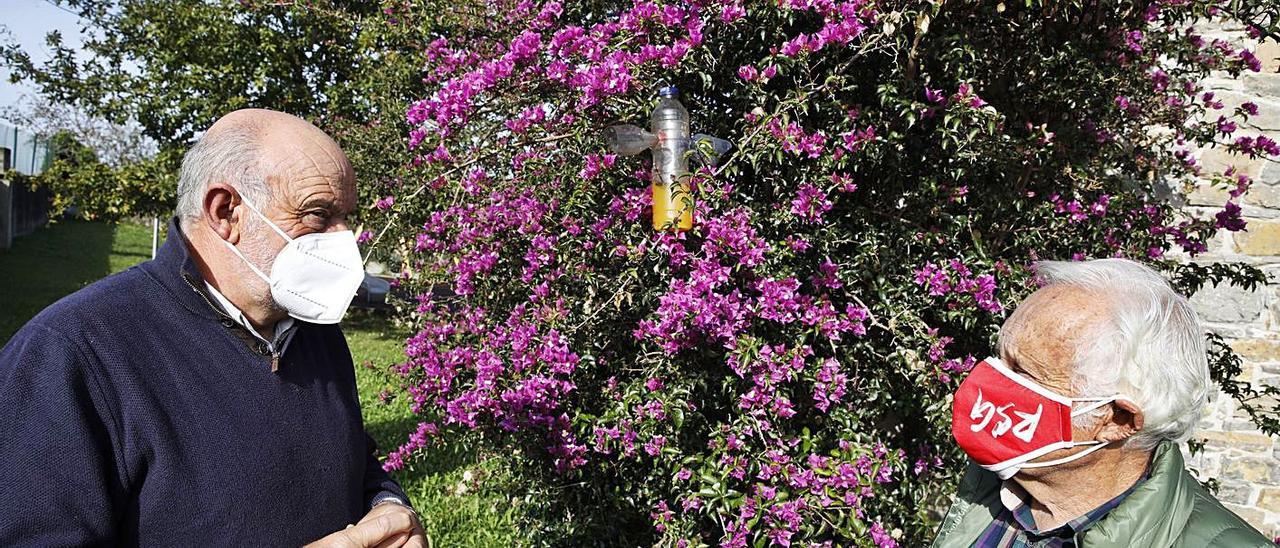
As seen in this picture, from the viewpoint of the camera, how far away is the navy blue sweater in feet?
4.50

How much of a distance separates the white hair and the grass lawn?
318cm

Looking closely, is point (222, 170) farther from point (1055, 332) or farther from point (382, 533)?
point (1055, 332)

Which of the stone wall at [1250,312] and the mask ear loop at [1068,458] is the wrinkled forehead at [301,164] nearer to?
the mask ear loop at [1068,458]

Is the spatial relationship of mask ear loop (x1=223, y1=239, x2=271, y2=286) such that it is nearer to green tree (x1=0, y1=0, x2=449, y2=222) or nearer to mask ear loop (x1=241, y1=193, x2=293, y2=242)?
mask ear loop (x1=241, y1=193, x2=293, y2=242)

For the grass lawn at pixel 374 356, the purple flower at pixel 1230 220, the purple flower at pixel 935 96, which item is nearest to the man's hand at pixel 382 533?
the purple flower at pixel 935 96

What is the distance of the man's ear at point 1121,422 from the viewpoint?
63.8 inches

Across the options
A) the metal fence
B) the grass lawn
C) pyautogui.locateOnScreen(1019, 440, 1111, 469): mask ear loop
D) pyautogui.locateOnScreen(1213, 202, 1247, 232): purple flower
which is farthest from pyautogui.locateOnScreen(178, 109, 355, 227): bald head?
the metal fence

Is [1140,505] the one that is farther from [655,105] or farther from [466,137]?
[466,137]

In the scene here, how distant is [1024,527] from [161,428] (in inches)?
70.7

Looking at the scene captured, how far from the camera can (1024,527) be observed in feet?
6.03

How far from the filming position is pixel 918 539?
3.05m

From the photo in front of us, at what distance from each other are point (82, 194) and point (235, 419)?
1136 centimetres

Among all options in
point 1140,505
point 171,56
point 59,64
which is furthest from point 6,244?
point 1140,505

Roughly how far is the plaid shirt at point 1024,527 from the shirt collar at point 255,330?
165 cm
